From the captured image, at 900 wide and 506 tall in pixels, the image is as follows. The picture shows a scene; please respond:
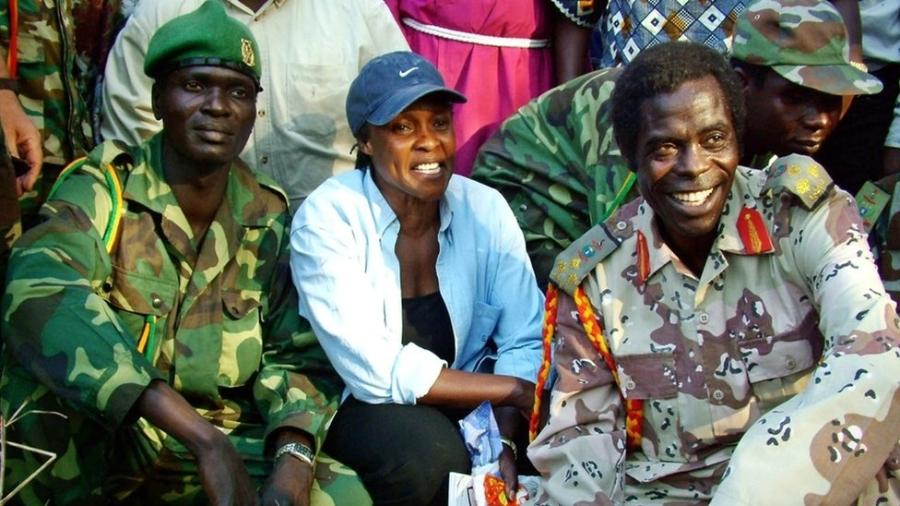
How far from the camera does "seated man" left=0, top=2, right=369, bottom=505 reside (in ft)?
10.3

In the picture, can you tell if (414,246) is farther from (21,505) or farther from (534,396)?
(21,505)

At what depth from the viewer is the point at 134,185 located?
3.58 meters

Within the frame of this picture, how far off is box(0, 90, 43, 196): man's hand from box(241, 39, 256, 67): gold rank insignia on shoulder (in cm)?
68

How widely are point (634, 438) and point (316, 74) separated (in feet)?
6.63

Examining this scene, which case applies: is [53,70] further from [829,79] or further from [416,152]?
[829,79]

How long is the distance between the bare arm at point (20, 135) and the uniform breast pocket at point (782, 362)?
2.17m

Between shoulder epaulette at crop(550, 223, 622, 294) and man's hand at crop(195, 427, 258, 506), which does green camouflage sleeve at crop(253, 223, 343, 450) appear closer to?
man's hand at crop(195, 427, 258, 506)

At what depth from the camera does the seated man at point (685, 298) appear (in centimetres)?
289

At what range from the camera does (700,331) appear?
2998 mm

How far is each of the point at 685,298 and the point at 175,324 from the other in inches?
59.2

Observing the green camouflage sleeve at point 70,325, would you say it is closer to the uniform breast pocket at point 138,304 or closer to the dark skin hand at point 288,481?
the uniform breast pocket at point 138,304

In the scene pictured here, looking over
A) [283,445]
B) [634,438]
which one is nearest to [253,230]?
[283,445]

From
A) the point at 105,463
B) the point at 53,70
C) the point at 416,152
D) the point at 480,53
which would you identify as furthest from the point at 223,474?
the point at 480,53

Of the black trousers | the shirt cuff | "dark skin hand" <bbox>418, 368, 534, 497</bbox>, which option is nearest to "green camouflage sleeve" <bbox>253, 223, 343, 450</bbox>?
the black trousers
